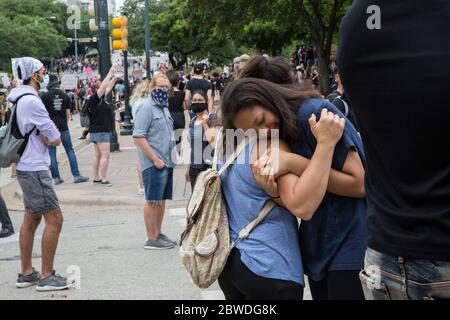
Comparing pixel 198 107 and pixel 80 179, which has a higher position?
pixel 198 107

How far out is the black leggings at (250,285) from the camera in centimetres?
273

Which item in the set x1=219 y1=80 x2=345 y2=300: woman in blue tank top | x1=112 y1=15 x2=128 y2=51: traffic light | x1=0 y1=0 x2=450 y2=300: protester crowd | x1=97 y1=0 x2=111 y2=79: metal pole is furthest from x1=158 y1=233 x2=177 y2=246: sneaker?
x1=112 y1=15 x2=128 y2=51: traffic light

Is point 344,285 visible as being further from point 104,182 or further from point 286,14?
point 286,14

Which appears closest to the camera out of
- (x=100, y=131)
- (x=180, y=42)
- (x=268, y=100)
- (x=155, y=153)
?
(x=268, y=100)

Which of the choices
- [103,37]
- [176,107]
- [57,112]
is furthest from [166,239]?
[103,37]

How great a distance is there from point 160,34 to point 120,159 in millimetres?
42218

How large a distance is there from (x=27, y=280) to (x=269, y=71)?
3.95 meters

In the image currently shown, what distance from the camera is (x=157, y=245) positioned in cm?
723

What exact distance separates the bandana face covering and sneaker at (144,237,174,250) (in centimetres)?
143

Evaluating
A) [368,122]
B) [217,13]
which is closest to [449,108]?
[368,122]

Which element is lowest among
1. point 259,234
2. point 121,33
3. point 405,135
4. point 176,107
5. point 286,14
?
point 176,107

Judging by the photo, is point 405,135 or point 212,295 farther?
point 212,295
